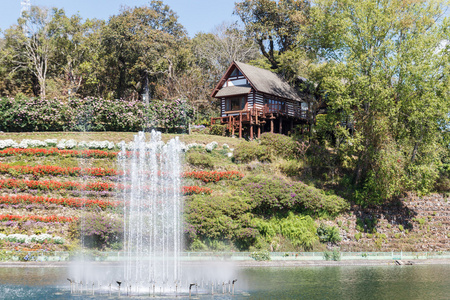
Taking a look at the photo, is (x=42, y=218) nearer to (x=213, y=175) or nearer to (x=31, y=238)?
(x=31, y=238)

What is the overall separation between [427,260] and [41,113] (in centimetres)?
3061

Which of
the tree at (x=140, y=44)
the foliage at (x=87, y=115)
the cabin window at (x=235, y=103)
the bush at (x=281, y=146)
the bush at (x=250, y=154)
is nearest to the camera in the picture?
the bush at (x=250, y=154)

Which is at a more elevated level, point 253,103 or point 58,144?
point 253,103

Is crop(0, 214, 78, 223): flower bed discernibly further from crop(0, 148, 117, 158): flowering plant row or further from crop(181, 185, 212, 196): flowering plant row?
Answer: crop(0, 148, 117, 158): flowering plant row

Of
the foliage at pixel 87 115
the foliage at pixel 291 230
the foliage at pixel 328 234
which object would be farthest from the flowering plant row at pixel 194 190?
the foliage at pixel 87 115

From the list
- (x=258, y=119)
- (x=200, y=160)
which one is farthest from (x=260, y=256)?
(x=258, y=119)

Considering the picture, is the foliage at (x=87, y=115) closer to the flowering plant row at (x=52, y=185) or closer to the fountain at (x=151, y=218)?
the fountain at (x=151, y=218)

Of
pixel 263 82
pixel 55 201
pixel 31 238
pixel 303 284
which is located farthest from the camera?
pixel 263 82

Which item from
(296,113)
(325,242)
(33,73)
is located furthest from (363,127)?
(33,73)

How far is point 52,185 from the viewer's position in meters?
28.0

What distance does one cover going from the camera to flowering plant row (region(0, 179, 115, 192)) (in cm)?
2761

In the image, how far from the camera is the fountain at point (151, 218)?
20.4 metres

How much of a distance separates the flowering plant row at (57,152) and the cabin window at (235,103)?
626 inches

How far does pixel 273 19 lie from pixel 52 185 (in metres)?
36.1
